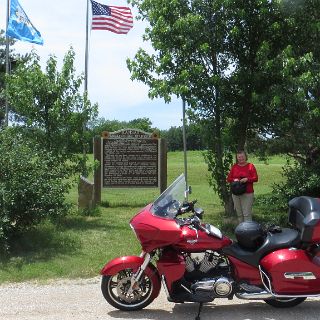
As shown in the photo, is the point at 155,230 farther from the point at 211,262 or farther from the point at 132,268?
the point at 211,262

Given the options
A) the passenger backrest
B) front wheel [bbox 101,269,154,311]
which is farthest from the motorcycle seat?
front wheel [bbox 101,269,154,311]

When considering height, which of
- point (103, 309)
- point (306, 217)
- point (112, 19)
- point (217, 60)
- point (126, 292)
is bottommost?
point (103, 309)

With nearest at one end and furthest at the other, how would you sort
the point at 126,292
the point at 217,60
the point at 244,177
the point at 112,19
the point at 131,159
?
the point at 126,292
the point at 244,177
the point at 217,60
the point at 131,159
the point at 112,19

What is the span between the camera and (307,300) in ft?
20.7

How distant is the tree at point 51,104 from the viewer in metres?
11.5

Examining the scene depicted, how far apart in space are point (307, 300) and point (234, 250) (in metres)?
1.19

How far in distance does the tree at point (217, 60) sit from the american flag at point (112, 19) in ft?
17.9

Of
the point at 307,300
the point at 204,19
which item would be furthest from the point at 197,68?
the point at 307,300

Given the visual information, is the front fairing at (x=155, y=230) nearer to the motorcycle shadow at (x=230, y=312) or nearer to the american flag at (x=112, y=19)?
the motorcycle shadow at (x=230, y=312)

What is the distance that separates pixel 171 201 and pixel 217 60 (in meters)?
6.00

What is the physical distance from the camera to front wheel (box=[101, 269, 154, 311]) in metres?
5.90

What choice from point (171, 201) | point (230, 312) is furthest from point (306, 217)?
point (171, 201)

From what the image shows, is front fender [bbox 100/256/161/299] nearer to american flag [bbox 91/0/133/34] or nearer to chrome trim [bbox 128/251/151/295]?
chrome trim [bbox 128/251/151/295]

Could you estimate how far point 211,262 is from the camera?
5.82m
